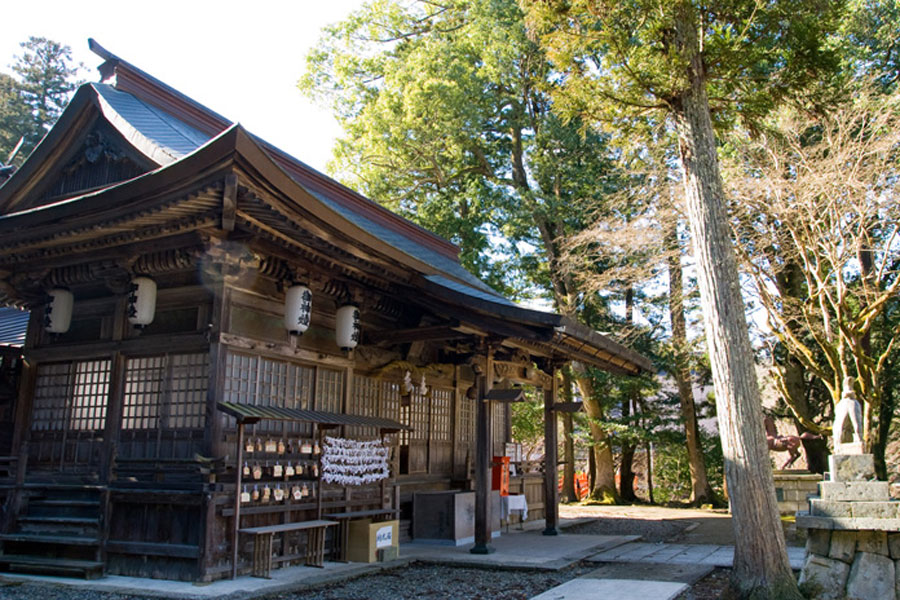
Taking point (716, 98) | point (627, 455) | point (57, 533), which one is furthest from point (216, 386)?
point (627, 455)

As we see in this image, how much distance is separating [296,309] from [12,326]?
637cm

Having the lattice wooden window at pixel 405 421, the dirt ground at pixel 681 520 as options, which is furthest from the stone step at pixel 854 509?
the lattice wooden window at pixel 405 421

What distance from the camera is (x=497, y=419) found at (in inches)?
561

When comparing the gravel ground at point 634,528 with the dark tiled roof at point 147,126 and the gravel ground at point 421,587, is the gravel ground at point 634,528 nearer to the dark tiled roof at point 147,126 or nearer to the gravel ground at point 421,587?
the gravel ground at point 421,587

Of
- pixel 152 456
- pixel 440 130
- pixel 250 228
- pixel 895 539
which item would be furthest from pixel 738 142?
pixel 152 456

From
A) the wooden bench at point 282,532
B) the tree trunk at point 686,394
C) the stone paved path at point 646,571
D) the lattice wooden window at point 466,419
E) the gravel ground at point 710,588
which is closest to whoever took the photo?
the stone paved path at point 646,571

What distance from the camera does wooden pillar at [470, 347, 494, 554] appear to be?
9.67m

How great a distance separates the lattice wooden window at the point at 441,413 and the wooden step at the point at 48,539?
5.63 metres

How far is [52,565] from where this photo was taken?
7.35 meters

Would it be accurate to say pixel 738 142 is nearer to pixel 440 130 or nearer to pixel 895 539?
pixel 440 130

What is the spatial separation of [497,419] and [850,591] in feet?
26.0

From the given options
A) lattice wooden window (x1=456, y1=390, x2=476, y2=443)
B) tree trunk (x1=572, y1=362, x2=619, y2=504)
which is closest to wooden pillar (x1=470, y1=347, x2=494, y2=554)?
lattice wooden window (x1=456, y1=390, x2=476, y2=443)

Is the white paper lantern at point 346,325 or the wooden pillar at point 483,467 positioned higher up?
the white paper lantern at point 346,325

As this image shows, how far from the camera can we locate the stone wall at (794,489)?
15.6 m
